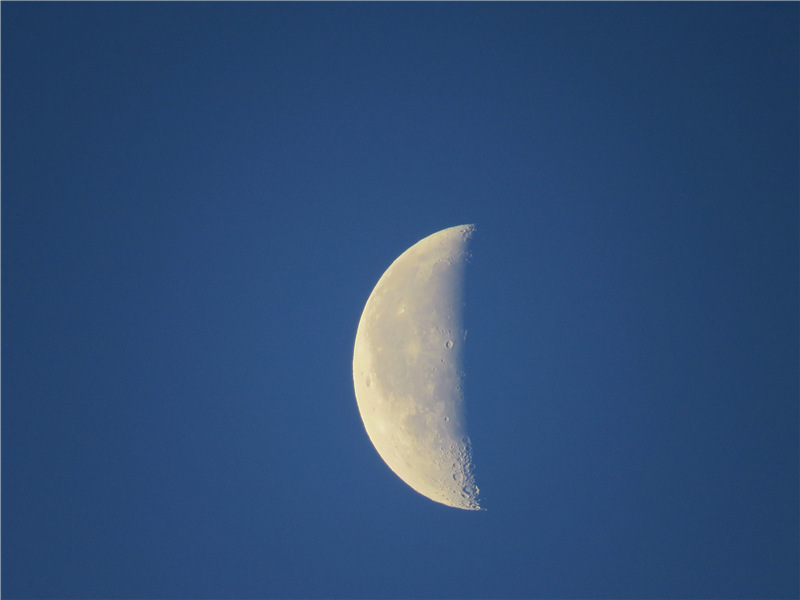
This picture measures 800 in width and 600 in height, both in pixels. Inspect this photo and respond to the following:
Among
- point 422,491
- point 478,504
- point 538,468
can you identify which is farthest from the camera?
point 422,491

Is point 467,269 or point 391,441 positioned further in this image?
point 391,441

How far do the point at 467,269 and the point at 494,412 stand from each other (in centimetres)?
225

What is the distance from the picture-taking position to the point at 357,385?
941cm

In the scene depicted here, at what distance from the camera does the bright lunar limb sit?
24.8 ft

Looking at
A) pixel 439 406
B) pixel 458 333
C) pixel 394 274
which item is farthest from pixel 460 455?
pixel 394 274

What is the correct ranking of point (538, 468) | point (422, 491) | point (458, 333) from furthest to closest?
point (422, 491) < point (458, 333) < point (538, 468)

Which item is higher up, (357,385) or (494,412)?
(357,385)

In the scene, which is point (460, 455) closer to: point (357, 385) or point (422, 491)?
point (422, 491)

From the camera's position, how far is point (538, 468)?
6930 millimetres

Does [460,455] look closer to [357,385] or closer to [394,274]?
[357,385]

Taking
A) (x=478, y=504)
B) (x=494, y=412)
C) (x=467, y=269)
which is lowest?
(x=478, y=504)

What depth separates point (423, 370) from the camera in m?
7.62

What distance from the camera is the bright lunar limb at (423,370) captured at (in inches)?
298

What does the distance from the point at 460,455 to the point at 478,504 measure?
1051mm
